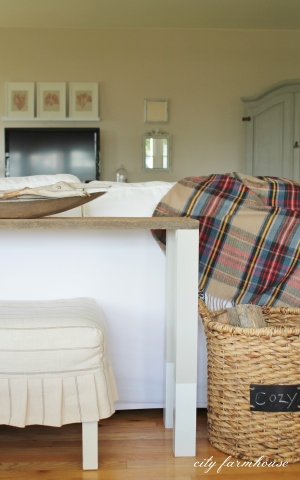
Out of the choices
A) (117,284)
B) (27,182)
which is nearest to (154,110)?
(27,182)

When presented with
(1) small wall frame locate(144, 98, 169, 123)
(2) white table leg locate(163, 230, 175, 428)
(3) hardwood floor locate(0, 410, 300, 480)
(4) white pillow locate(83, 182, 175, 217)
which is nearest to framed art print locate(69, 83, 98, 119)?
(1) small wall frame locate(144, 98, 169, 123)

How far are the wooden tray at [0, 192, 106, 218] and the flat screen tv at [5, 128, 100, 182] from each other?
4420mm

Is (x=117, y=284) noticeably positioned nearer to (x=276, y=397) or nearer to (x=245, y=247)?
(x=245, y=247)

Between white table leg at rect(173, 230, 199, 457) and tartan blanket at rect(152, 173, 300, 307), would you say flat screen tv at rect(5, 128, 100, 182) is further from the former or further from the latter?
white table leg at rect(173, 230, 199, 457)

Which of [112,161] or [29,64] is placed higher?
[29,64]

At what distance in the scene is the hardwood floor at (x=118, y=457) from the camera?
1455 mm

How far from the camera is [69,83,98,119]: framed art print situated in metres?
5.98

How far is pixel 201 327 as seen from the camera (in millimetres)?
1859

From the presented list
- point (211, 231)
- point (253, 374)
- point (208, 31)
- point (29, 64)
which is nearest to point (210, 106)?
point (208, 31)

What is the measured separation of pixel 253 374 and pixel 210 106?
196 inches

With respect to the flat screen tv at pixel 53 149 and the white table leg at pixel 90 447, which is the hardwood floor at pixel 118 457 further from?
the flat screen tv at pixel 53 149

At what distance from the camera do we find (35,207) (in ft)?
5.04

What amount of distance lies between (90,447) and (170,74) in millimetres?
5204

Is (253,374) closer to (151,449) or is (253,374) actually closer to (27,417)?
(151,449)
